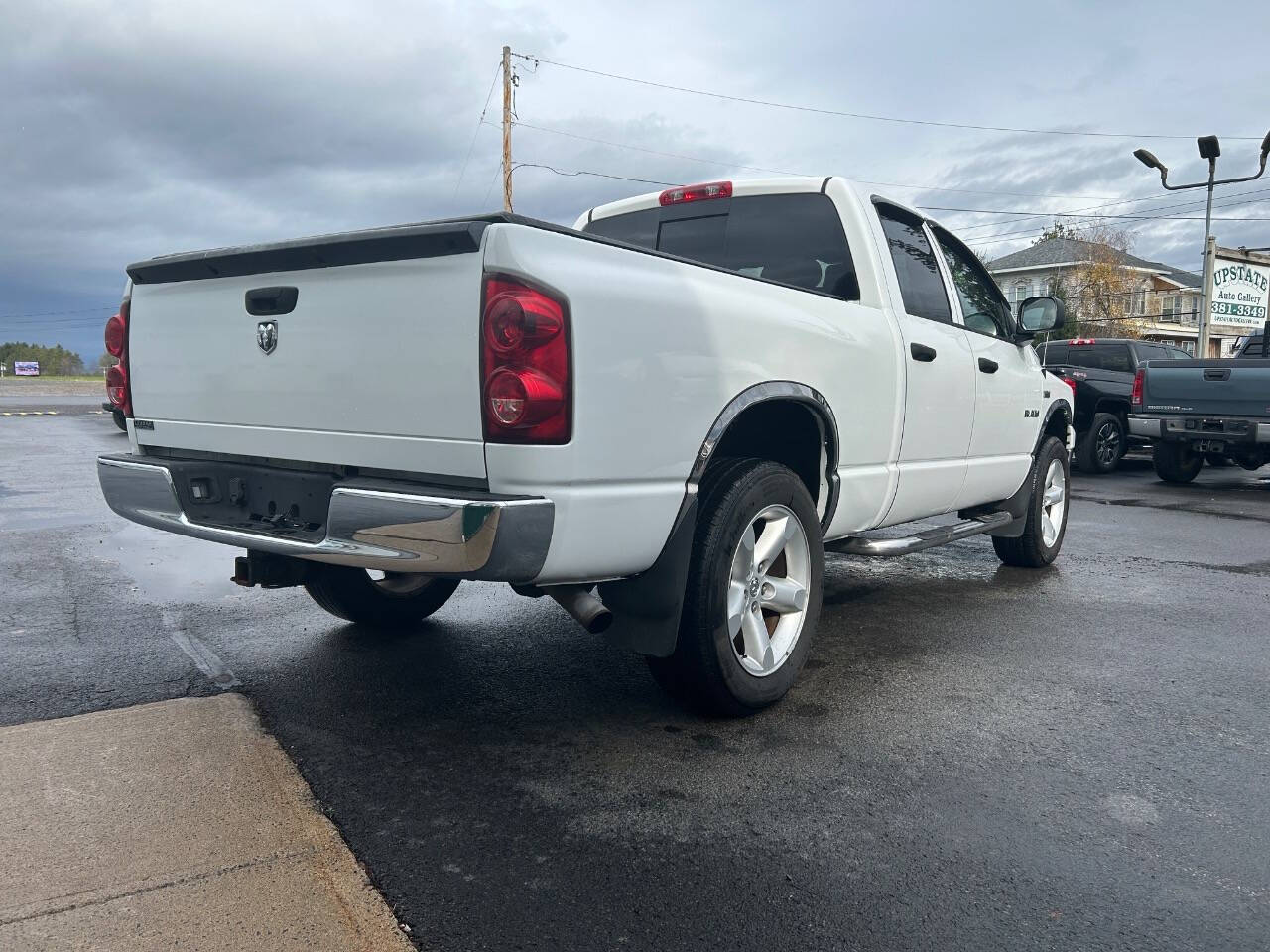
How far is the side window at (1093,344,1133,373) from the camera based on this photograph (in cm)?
1379

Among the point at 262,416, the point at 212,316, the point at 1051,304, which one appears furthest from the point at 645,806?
the point at 1051,304

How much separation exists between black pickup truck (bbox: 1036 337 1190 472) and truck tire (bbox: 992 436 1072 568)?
7225mm

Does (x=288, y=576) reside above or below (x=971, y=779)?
above

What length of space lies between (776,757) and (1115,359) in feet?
41.6

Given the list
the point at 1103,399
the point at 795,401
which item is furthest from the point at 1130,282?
the point at 795,401

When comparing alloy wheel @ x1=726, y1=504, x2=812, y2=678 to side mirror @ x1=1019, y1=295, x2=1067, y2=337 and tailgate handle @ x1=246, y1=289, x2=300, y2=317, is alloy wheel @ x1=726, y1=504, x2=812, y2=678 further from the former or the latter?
side mirror @ x1=1019, y1=295, x2=1067, y2=337

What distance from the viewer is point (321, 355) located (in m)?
3.01

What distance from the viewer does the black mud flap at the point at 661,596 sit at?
9.90 ft

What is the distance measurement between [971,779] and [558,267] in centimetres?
198

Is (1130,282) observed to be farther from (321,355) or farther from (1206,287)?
(321,355)

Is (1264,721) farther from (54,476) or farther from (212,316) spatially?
(54,476)

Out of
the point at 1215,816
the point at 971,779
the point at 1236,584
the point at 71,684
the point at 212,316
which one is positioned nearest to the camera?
the point at 1215,816

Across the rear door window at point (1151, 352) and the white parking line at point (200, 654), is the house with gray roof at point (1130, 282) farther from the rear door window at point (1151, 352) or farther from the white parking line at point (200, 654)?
the white parking line at point (200, 654)

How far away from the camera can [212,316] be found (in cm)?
336
